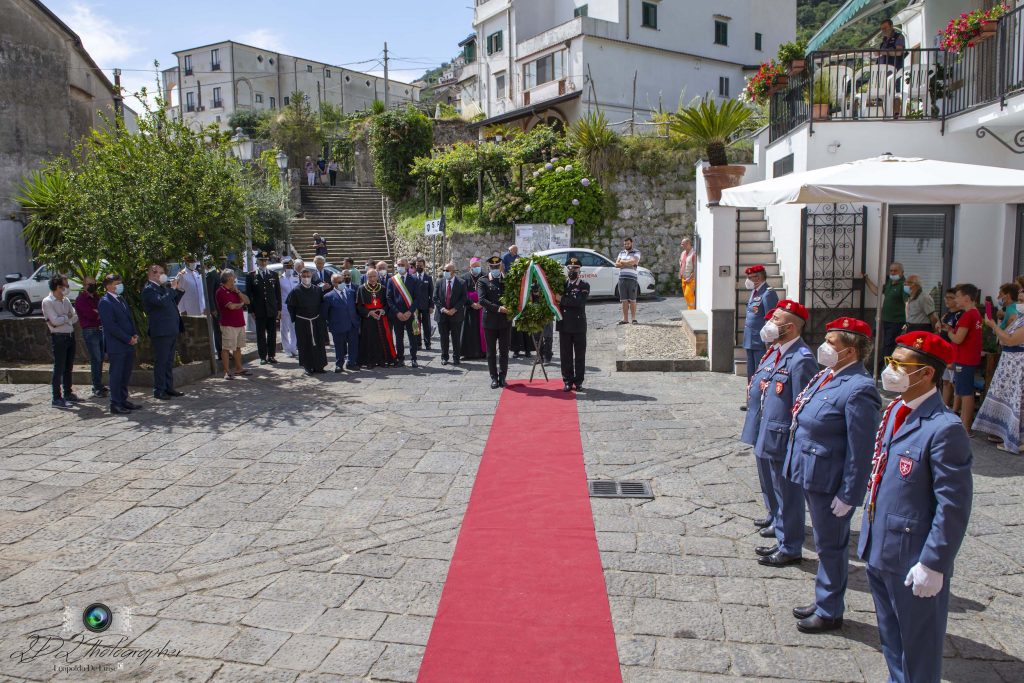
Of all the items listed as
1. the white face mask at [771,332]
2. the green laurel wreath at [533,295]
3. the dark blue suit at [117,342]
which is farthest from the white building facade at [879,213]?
the dark blue suit at [117,342]

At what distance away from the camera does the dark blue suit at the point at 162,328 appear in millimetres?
10523

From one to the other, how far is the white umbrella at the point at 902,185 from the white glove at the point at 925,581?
5.58 meters

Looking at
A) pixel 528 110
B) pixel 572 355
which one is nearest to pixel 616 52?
pixel 528 110

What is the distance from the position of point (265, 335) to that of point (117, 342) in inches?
154

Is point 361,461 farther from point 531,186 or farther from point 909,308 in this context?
point 531,186

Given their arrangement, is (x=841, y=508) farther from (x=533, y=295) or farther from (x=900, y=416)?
(x=533, y=295)

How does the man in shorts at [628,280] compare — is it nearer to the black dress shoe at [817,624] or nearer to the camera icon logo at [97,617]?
the black dress shoe at [817,624]

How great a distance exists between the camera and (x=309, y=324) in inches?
488

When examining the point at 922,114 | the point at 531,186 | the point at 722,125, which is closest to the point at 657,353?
the point at 922,114

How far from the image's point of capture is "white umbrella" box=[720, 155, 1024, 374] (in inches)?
300

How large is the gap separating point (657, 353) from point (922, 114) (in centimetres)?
555

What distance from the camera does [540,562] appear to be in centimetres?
524

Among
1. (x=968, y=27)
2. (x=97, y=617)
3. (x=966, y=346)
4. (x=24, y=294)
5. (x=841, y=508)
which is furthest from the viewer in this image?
(x=24, y=294)

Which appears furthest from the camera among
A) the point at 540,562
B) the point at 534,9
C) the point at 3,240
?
the point at 534,9
